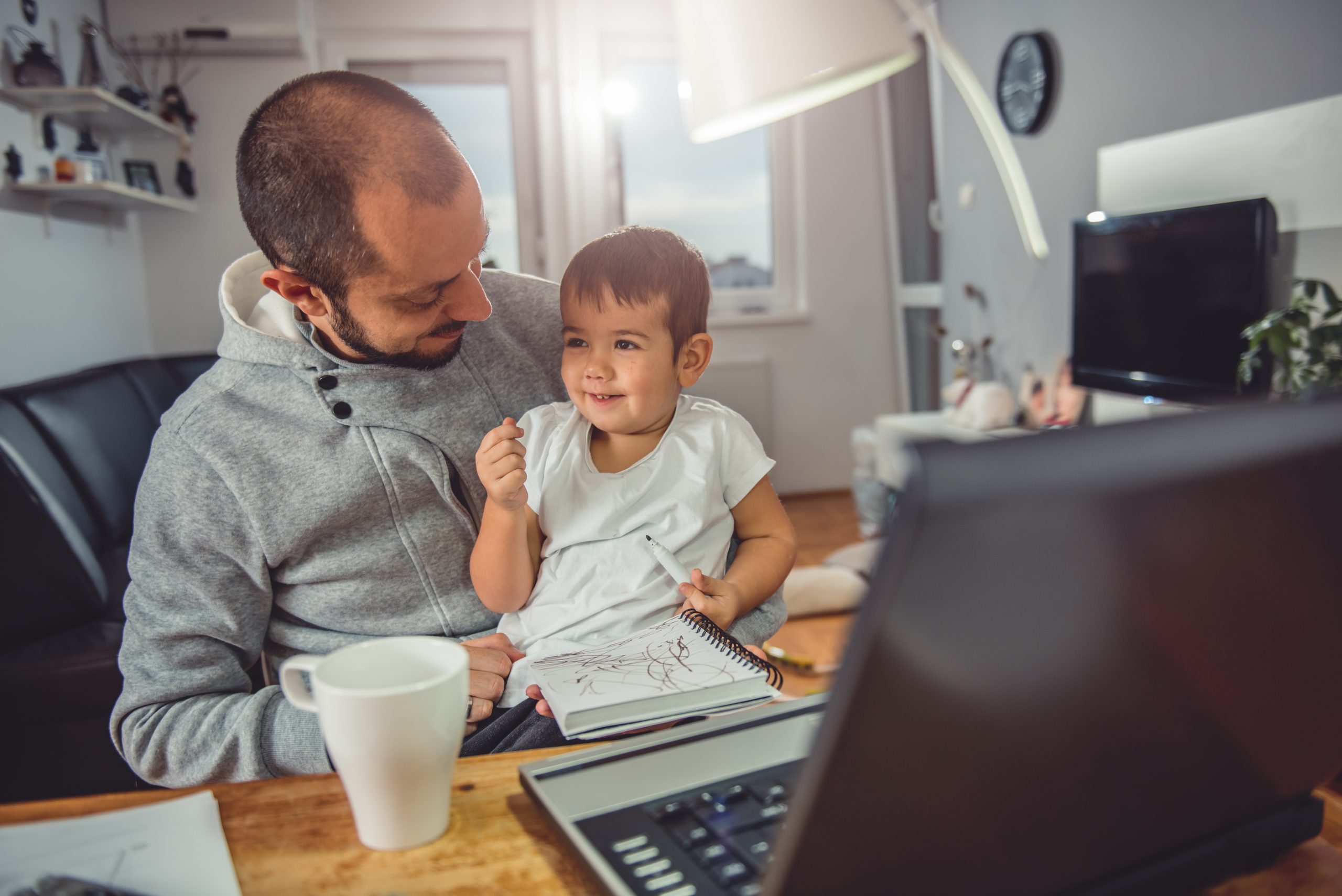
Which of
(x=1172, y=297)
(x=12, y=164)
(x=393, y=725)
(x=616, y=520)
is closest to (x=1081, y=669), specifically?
(x=393, y=725)

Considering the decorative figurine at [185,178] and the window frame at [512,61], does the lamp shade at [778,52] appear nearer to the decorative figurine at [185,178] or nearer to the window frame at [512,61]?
the window frame at [512,61]

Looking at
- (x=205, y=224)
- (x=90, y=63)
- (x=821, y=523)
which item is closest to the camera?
(x=90, y=63)

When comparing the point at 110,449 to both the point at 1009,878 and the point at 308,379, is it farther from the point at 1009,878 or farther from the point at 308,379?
the point at 1009,878

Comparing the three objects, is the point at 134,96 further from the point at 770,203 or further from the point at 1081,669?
the point at 1081,669

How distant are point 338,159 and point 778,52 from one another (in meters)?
0.50

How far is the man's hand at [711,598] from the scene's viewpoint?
3.08 feet

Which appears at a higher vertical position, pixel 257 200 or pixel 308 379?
pixel 257 200

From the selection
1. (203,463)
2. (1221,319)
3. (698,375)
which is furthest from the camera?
(1221,319)

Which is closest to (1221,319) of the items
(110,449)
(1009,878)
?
(1009,878)

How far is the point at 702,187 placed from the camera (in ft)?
15.5

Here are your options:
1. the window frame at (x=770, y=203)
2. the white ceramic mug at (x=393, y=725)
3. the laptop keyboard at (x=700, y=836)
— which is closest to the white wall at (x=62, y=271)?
the window frame at (x=770, y=203)

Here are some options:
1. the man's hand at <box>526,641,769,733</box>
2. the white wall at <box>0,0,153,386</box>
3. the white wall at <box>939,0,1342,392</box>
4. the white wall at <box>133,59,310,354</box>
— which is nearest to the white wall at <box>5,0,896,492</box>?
the white wall at <box>133,59,310,354</box>

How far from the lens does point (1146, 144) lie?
9.25 feet

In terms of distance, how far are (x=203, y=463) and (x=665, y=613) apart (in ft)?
1.76
